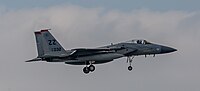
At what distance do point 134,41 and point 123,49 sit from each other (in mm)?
1836

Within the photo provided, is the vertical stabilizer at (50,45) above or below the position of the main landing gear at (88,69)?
above

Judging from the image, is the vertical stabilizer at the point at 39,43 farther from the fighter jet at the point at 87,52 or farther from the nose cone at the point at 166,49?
the nose cone at the point at 166,49

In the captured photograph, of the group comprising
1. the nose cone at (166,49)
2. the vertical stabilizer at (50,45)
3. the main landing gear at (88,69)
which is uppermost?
the vertical stabilizer at (50,45)

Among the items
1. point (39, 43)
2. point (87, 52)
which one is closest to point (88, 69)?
point (87, 52)

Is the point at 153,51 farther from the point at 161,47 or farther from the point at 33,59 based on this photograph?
the point at 33,59

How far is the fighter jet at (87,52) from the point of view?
19238cm

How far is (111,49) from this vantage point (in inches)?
7598

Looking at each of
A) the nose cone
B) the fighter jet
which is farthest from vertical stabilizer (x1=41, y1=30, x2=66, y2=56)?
the nose cone

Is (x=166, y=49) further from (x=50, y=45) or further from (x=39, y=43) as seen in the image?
(x=39, y=43)

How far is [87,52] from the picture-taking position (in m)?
193

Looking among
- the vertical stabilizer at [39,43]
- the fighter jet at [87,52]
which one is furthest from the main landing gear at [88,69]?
the vertical stabilizer at [39,43]

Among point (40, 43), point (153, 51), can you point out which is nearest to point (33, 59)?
point (40, 43)

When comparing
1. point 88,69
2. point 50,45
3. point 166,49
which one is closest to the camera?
point 50,45

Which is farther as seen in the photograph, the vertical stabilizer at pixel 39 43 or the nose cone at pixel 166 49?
the nose cone at pixel 166 49
